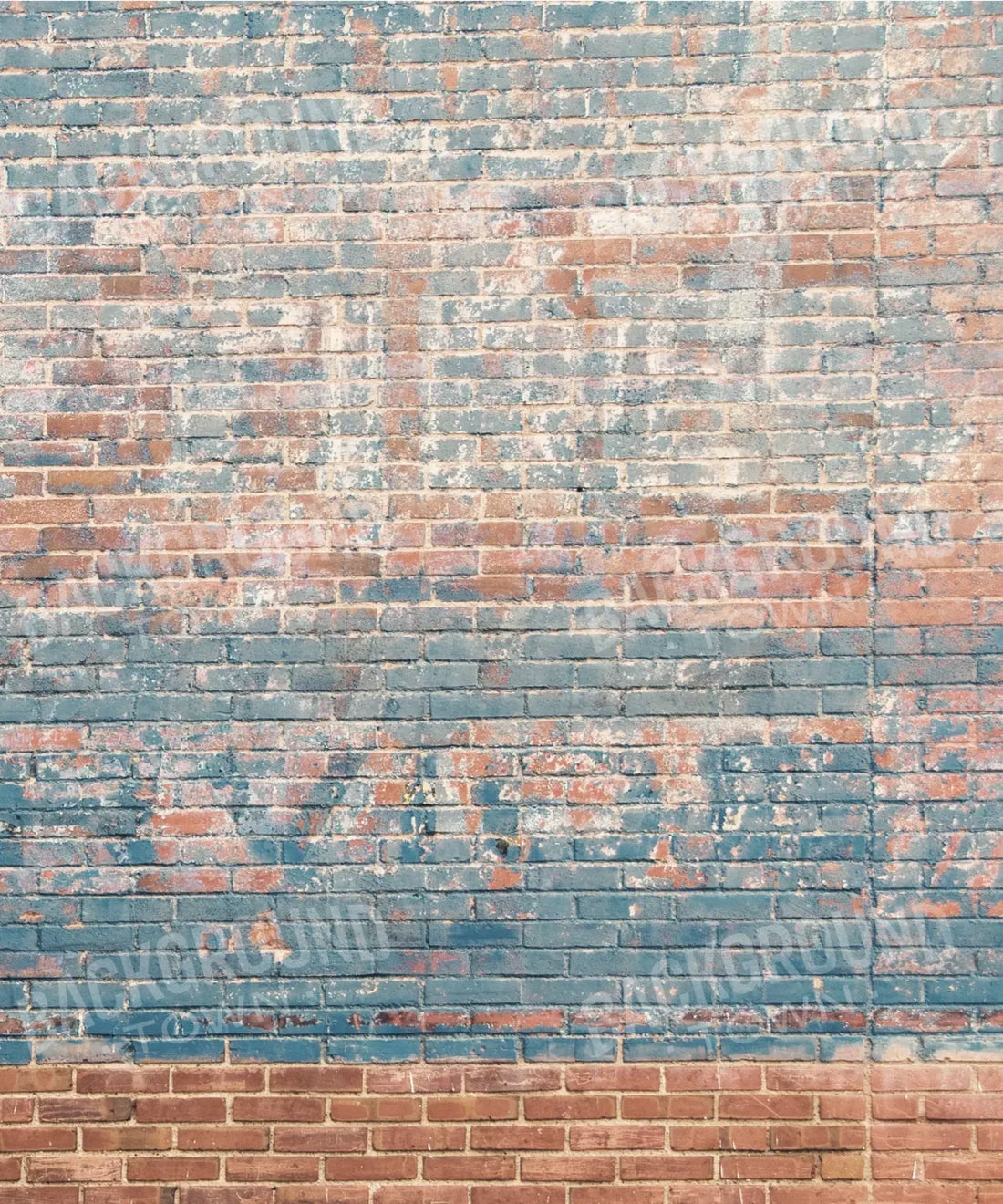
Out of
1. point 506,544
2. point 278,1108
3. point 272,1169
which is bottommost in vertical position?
point 272,1169

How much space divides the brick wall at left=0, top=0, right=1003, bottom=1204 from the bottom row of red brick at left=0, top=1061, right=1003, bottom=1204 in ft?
0.09

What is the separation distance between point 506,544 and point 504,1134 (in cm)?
152

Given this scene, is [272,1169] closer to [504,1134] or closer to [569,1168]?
[504,1134]

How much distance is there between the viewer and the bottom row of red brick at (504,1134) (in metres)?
2.72

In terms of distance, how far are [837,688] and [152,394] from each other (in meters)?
1.95

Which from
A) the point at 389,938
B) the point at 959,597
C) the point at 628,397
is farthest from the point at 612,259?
the point at 389,938

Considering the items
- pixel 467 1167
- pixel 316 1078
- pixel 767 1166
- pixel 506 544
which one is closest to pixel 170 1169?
pixel 316 1078

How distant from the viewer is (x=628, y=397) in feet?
9.12

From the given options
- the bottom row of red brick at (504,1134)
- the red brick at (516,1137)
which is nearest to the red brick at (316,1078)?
the bottom row of red brick at (504,1134)

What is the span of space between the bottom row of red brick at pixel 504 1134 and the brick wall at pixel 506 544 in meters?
0.03

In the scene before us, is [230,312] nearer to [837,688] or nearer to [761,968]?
[837,688]

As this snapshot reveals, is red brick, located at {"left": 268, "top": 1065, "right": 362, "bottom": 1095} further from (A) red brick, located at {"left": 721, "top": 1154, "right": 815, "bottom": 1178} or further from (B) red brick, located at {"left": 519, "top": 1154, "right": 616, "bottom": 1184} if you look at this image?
Result: (A) red brick, located at {"left": 721, "top": 1154, "right": 815, "bottom": 1178}

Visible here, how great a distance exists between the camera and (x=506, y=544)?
9.13 ft

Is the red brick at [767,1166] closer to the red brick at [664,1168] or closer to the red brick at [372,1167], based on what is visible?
the red brick at [664,1168]
